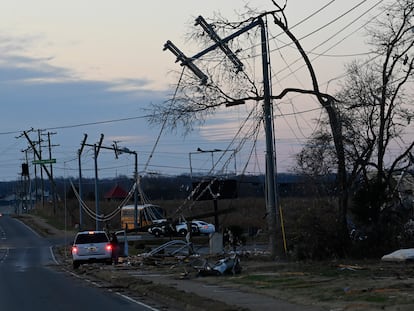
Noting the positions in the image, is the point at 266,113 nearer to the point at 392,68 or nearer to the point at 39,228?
the point at 392,68

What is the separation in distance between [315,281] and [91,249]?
60.4 ft

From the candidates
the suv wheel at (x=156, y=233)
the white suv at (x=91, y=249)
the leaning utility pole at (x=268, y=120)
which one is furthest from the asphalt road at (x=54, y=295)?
the suv wheel at (x=156, y=233)

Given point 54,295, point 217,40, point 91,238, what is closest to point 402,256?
point 54,295

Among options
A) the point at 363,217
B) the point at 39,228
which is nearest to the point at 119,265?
the point at 363,217

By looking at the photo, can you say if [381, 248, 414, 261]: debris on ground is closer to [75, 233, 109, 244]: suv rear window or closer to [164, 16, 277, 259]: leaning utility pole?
[164, 16, 277, 259]: leaning utility pole

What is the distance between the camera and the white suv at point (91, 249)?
3606 cm

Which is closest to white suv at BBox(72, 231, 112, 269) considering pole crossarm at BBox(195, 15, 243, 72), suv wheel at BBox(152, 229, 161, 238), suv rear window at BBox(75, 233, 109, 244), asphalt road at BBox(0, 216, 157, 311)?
suv rear window at BBox(75, 233, 109, 244)

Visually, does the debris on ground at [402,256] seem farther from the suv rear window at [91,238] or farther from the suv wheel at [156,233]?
the suv wheel at [156,233]

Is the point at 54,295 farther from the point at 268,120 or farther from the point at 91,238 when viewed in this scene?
the point at 91,238

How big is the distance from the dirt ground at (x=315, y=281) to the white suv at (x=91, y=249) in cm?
381

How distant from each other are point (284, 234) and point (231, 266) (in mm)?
4956

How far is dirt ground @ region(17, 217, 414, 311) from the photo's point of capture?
594 inches

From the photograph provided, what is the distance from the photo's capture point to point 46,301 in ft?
63.5

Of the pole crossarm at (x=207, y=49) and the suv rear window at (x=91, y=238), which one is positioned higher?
the pole crossarm at (x=207, y=49)
